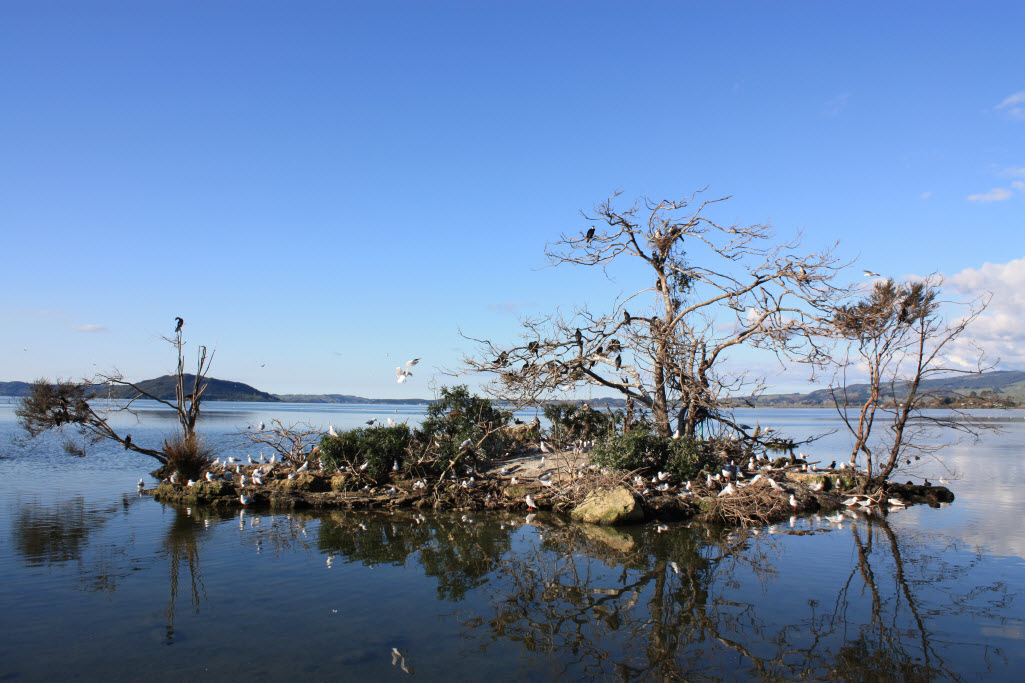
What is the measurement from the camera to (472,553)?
427 inches

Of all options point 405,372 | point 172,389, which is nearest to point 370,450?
point 405,372

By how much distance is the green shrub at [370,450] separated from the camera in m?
16.4

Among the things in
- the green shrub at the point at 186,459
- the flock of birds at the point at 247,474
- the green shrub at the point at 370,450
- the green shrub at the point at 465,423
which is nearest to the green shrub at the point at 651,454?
the green shrub at the point at 465,423

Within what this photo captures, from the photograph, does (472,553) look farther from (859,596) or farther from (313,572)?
(859,596)

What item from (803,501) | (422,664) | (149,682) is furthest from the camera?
(803,501)

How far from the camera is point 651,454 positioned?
15398 mm

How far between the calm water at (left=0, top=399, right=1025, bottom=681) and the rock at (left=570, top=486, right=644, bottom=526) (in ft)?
1.62

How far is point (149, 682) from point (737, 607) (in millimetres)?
6330

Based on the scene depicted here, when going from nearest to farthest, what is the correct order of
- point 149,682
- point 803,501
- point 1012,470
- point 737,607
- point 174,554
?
point 149,682
point 737,607
point 174,554
point 803,501
point 1012,470

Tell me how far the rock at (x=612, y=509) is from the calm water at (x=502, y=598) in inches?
19.4

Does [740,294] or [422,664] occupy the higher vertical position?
[740,294]

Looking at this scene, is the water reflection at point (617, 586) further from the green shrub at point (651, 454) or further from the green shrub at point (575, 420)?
the green shrub at point (575, 420)

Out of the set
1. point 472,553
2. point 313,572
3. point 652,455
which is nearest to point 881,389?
point 652,455

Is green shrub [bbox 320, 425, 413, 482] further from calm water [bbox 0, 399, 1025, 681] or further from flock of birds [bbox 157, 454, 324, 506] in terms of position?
calm water [bbox 0, 399, 1025, 681]
